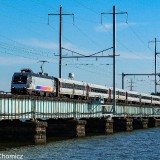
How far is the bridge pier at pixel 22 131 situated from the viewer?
1925 inches

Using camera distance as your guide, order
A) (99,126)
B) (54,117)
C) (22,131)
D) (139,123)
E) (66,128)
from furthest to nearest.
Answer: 1. (139,123)
2. (99,126)
3. (66,128)
4. (54,117)
5. (22,131)

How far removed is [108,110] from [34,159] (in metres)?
37.9

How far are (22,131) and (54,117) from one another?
7.68 m

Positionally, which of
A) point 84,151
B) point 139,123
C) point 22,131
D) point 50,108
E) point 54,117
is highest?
point 50,108

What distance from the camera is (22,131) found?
162 ft

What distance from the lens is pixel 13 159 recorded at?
118 ft

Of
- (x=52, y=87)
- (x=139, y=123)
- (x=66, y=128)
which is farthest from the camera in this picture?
(x=139, y=123)

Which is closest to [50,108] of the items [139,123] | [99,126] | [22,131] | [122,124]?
[22,131]

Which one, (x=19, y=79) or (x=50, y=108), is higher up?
(x=19, y=79)

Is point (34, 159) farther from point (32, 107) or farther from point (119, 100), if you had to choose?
point (119, 100)

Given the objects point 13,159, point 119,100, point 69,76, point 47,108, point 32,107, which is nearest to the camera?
point 13,159

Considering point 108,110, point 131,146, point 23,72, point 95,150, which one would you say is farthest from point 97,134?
point 95,150

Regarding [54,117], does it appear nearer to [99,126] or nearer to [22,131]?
[22,131]

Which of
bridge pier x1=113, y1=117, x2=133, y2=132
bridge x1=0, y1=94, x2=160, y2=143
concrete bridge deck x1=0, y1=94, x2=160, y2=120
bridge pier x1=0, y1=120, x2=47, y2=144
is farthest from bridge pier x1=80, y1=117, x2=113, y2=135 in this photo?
bridge pier x1=0, y1=120, x2=47, y2=144
